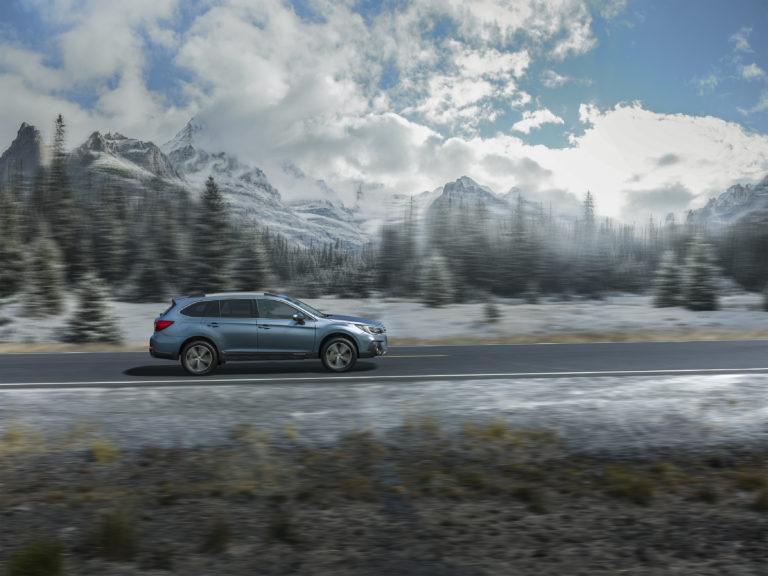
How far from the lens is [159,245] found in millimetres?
55094

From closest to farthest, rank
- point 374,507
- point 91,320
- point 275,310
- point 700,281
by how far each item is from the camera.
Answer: point 374,507 < point 275,310 < point 91,320 < point 700,281

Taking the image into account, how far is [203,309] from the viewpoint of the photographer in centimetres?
1187

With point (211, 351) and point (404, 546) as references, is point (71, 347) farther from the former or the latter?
point (404, 546)

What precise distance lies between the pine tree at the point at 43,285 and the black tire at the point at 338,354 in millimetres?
32630

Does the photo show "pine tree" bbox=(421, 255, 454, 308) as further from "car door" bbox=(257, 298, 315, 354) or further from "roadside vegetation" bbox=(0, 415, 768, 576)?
"roadside vegetation" bbox=(0, 415, 768, 576)

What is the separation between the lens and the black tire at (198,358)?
11.6 metres

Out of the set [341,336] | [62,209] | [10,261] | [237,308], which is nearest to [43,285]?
[10,261]

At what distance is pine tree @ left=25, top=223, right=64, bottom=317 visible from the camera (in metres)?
37.5

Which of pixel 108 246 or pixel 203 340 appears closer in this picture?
pixel 203 340

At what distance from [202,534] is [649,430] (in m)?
5.40

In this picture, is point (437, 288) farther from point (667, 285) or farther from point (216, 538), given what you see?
point (216, 538)

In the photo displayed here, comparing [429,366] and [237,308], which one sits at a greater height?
[237,308]

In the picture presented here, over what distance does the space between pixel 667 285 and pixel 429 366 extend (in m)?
38.6

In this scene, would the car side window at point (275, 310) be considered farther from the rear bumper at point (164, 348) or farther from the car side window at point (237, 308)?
the rear bumper at point (164, 348)
